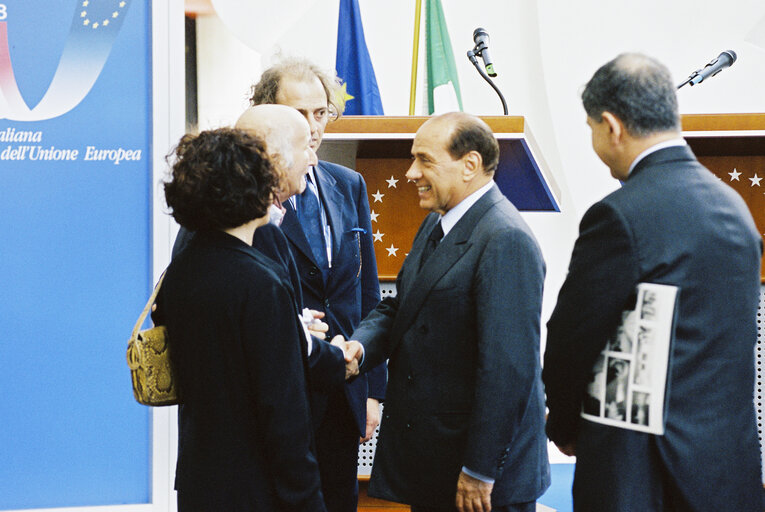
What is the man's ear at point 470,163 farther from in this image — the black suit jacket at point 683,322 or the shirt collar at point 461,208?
the black suit jacket at point 683,322

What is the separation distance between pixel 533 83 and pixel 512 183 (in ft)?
7.44

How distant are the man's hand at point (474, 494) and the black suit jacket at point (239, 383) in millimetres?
471

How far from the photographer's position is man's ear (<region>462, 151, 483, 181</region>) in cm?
207

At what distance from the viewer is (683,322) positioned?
58.7 inches

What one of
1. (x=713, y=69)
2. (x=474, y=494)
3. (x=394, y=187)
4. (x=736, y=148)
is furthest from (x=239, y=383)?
(x=736, y=148)

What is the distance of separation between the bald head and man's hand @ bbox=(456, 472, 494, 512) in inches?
29.8

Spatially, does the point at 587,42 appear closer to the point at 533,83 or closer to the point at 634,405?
the point at 533,83

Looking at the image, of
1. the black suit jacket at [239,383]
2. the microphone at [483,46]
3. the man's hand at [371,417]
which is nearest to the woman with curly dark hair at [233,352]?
the black suit jacket at [239,383]

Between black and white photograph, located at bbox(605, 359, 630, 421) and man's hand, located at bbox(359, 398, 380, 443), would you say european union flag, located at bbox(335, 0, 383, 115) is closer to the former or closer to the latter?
man's hand, located at bbox(359, 398, 380, 443)

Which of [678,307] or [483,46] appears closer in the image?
[678,307]

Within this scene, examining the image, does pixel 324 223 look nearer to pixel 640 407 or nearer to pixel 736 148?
pixel 640 407

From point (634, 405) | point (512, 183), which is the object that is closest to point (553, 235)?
point (512, 183)

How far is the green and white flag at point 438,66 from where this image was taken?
14.5ft

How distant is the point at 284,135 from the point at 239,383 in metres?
0.57
